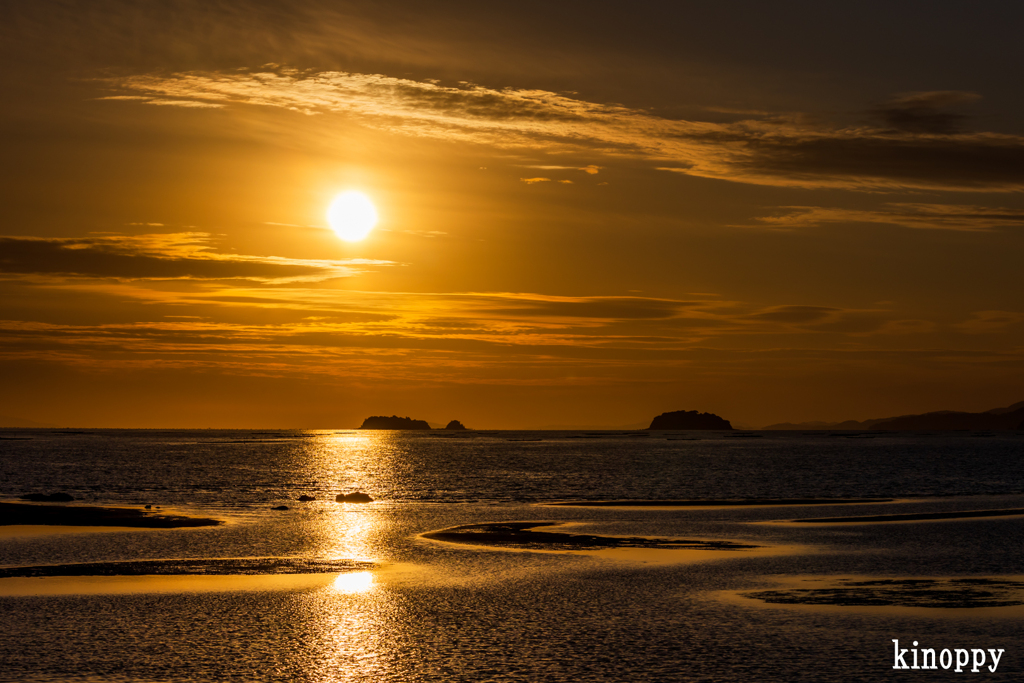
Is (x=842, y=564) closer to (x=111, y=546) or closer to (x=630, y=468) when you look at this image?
(x=111, y=546)

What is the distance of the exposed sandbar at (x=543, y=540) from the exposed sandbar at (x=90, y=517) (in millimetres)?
15269

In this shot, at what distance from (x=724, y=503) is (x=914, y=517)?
623 inches

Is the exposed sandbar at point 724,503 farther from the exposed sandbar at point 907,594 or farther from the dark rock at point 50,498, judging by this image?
the dark rock at point 50,498

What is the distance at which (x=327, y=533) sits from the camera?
159 feet

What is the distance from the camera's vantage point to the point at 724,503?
229 ft

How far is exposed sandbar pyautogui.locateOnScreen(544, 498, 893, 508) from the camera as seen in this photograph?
6794 centimetres

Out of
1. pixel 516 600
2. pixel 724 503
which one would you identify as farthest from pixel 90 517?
pixel 724 503

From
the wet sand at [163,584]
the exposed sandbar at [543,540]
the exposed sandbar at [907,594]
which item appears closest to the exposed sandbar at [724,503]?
the exposed sandbar at [543,540]

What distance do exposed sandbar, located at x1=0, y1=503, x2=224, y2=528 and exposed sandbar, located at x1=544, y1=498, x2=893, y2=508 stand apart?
1092 inches

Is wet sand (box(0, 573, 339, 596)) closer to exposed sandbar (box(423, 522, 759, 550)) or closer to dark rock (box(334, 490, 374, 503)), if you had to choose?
exposed sandbar (box(423, 522, 759, 550))

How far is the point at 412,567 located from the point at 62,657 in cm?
1582

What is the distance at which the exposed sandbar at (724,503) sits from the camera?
6794cm

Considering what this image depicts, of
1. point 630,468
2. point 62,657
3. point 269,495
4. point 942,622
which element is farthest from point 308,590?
point 630,468

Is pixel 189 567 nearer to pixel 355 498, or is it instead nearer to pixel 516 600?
pixel 516 600
